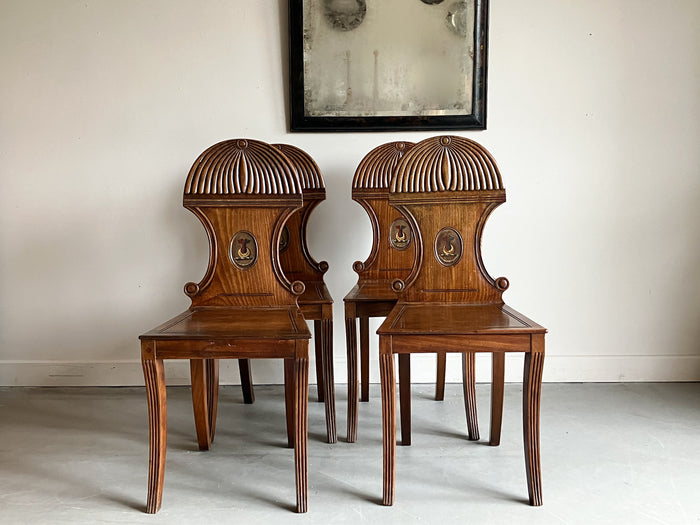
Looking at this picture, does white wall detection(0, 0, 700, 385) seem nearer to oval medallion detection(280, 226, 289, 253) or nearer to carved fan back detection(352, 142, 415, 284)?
carved fan back detection(352, 142, 415, 284)

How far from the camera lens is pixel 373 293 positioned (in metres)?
2.69

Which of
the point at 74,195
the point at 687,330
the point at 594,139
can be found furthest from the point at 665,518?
the point at 74,195

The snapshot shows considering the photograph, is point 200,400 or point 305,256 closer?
point 200,400

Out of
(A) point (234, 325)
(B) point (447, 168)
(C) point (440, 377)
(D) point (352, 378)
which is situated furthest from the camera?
(C) point (440, 377)

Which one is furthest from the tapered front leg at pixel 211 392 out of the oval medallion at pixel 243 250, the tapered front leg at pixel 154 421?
the tapered front leg at pixel 154 421

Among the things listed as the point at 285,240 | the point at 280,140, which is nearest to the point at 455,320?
the point at 285,240

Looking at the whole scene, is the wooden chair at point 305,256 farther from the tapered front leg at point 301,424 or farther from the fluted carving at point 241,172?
the tapered front leg at point 301,424

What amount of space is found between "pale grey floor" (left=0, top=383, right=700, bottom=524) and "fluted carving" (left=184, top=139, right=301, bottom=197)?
96 centimetres

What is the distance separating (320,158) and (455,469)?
5.32 ft

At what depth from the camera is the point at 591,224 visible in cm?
326

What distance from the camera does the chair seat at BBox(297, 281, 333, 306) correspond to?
2.53 metres

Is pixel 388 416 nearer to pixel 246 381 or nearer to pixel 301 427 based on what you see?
pixel 301 427

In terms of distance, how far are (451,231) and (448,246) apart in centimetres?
5

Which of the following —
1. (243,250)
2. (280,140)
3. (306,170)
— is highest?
(280,140)
